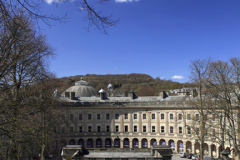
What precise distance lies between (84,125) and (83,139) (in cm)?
297

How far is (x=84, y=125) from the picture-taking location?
4494cm

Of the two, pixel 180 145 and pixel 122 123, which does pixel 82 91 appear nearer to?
pixel 122 123

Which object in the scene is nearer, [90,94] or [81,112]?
[81,112]

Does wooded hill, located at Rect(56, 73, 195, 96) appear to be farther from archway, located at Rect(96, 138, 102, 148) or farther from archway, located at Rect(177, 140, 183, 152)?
archway, located at Rect(177, 140, 183, 152)

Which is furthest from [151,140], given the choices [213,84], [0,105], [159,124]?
[0,105]

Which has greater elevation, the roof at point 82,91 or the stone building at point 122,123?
the roof at point 82,91

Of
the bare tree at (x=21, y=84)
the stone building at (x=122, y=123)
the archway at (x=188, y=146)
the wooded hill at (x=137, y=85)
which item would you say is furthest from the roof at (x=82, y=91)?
the bare tree at (x=21, y=84)

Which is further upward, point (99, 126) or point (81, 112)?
point (81, 112)

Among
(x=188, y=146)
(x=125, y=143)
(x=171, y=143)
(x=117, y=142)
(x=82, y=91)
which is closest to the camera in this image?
(x=188, y=146)

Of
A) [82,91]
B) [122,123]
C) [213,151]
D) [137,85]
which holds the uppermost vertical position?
[137,85]

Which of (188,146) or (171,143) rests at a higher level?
(171,143)

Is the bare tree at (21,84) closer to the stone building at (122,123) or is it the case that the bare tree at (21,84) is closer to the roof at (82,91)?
the stone building at (122,123)

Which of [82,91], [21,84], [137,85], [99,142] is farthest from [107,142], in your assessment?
[137,85]

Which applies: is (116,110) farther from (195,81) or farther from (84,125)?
(195,81)
